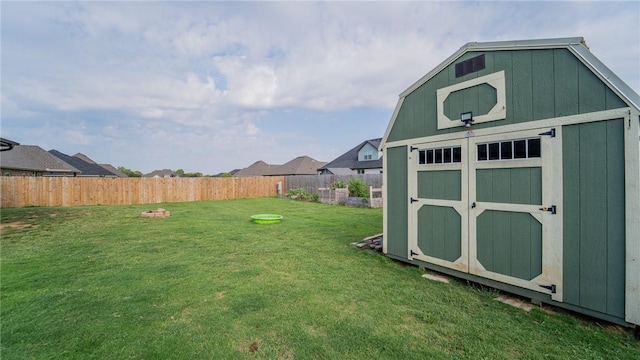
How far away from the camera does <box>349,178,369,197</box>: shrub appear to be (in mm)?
13289

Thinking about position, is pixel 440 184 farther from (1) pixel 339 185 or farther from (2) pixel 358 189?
(1) pixel 339 185

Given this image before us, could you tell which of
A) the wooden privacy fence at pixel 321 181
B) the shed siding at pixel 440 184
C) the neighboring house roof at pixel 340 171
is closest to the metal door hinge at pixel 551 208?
the shed siding at pixel 440 184

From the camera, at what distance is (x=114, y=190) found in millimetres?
14453

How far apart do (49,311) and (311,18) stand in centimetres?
915

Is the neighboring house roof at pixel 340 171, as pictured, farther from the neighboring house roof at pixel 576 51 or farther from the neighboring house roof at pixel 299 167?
the neighboring house roof at pixel 576 51

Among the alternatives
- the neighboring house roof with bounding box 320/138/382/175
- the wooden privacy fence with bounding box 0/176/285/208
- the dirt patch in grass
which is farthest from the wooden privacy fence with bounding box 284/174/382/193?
the dirt patch in grass

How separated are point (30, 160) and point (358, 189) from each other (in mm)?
24870

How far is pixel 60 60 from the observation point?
10.2 metres

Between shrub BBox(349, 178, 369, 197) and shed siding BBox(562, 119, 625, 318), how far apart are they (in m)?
10.5

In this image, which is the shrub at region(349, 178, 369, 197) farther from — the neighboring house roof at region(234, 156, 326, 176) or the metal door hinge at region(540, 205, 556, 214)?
the neighboring house roof at region(234, 156, 326, 176)

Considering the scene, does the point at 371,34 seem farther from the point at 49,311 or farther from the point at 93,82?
the point at 93,82

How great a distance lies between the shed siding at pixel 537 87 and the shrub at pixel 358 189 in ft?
30.7

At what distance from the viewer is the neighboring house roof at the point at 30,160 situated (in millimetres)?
17031

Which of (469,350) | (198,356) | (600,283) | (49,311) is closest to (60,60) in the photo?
A: (49,311)
